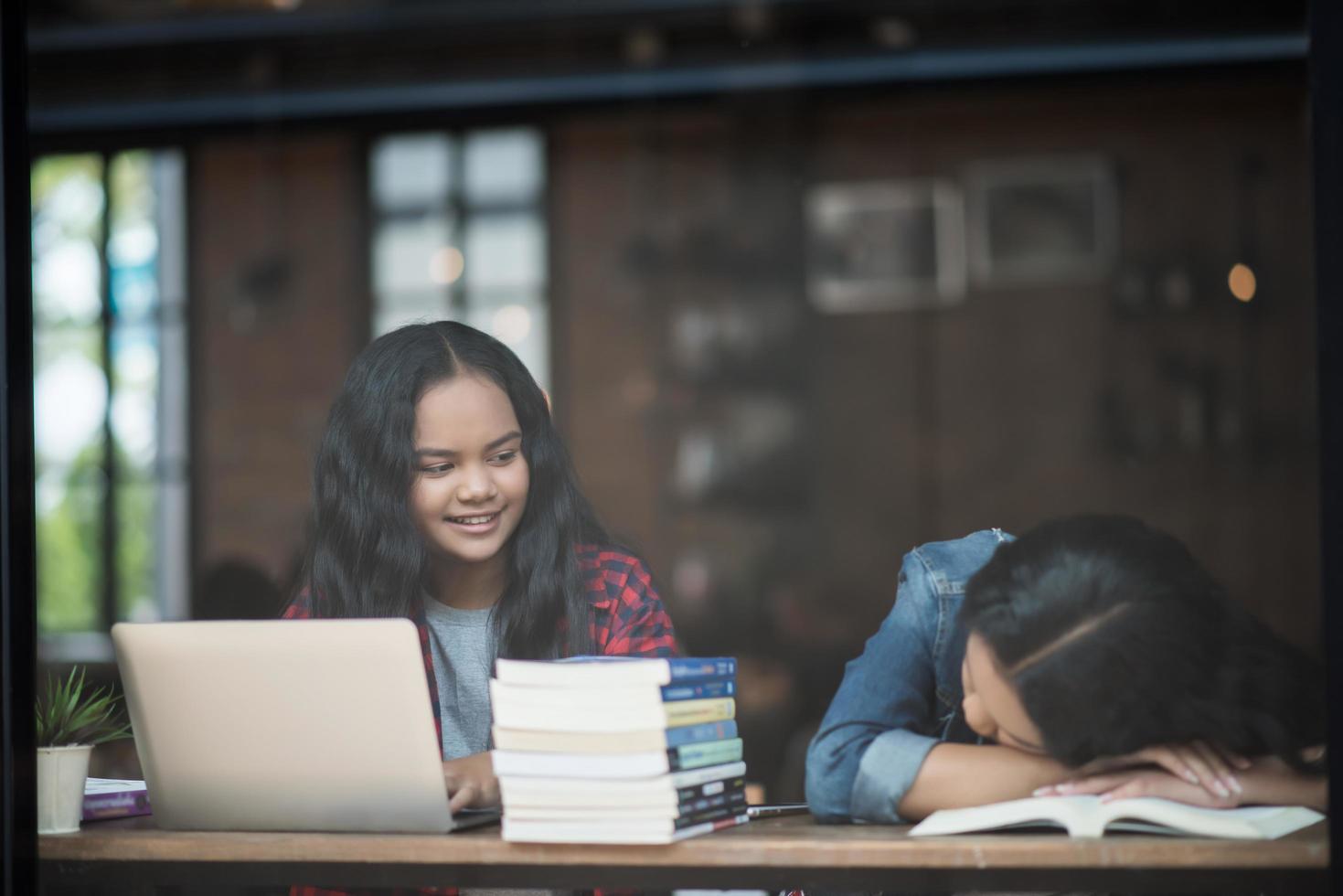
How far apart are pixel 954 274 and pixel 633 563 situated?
5812 mm

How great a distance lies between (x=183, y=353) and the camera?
25.5 feet

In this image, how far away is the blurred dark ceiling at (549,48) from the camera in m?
6.76

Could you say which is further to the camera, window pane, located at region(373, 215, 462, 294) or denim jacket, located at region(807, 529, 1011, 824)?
window pane, located at region(373, 215, 462, 294)

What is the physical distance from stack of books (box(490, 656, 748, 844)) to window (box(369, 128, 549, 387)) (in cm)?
629

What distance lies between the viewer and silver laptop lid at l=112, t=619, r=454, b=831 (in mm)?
1480

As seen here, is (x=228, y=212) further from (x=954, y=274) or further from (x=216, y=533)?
(x=954, y=274)

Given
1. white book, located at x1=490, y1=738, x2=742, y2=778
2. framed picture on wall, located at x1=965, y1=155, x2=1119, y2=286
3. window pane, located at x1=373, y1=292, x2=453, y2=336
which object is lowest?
white book, located at x1=490, y1=738, x2=742, y2=778

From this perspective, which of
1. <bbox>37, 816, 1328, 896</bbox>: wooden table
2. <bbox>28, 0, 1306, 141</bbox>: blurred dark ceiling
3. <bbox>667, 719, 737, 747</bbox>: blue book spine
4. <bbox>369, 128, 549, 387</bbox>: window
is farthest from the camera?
<bbox>369, 128, 549, 387</bbox>: window

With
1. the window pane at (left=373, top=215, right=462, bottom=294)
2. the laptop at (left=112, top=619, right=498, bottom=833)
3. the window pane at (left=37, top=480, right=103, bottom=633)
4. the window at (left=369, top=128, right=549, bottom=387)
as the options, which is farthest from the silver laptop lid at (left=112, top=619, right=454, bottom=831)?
the window pane at (left=37, top=480, right=103, bottom=633)

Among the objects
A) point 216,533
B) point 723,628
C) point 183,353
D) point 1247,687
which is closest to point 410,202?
point 183,353

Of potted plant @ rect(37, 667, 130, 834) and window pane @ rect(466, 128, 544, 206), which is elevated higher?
window pane @ rect(466, 128, 544, 206)

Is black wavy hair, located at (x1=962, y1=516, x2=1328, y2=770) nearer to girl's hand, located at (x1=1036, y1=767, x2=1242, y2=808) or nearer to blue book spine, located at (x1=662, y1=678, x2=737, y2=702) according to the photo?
girl's hand, located at (x1=1036, y1=767, x2=1242, y2=808)

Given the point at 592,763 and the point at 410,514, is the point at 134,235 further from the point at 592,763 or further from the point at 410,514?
the point at 592,763

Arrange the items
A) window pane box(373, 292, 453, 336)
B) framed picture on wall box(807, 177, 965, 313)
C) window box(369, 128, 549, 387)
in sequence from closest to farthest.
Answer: framed picture on wall box(807, 177, 965, 313), window pane box(373, 292, 453, 336), window box(369, 128, 549, 387)
